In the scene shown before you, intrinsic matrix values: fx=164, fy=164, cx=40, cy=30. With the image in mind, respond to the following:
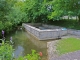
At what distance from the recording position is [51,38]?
13750 mm

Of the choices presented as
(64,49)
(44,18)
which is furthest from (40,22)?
(64,49)

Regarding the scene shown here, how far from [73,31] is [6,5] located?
619 centimetres

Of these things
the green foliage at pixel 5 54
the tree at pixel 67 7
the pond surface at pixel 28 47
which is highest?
the tree at pixel 67 7

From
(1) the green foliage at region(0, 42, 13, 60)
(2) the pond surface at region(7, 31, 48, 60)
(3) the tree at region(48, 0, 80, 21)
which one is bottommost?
(2) the pond surface at region(7, 31, 48, 60)

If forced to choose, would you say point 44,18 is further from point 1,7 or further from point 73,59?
point 73,59

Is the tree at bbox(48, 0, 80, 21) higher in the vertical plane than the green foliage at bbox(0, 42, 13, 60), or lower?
higher

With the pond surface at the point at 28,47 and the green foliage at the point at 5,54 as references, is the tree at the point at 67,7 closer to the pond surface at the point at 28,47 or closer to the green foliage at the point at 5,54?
the pond surface at the point at 28,47

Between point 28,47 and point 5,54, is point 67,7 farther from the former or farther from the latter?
point 5,54

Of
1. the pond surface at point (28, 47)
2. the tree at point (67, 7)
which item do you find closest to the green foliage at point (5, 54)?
the pond surface at point (28, 47)

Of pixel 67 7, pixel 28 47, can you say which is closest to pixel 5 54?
pixel 28 47

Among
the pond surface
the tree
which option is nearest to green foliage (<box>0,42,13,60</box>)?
the pond surface

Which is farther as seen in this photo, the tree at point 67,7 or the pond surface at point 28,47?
the tree at point 67,7

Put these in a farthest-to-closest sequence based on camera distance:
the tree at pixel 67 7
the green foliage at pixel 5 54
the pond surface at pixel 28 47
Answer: the tree at pixel 67 7
the pond surface at pixel 28 47
the green foliage at pixel 5 54

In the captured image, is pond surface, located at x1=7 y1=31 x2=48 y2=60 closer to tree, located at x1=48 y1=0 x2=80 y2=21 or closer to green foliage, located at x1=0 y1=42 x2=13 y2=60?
tree, located at x1=48 y1=0 x2=80 y2=21
